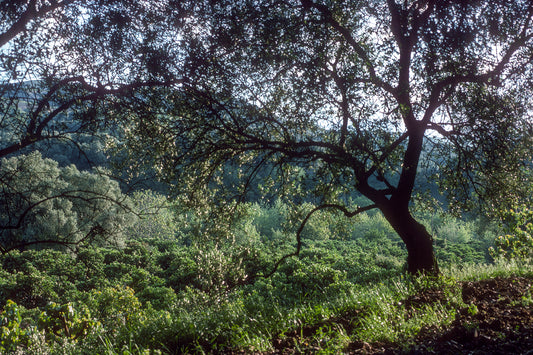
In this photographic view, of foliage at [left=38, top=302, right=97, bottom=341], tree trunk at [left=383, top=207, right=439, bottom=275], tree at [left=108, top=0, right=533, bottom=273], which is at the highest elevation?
tree at [left=108, top=0, right=533, bottom=273]

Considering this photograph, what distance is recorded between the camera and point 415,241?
24.1ft

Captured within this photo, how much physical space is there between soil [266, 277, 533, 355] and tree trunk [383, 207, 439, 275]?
5.96 ft

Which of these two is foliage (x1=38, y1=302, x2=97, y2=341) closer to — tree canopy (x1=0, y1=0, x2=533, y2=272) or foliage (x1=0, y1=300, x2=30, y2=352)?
foliage (x1=0, y1=300, x2=30, y2=352)

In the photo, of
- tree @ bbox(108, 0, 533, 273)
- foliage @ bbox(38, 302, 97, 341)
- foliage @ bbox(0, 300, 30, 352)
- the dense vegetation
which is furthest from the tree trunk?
foliage @ bbox(0, 300, 30, 352)

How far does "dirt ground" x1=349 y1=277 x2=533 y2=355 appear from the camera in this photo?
3438 millimetres

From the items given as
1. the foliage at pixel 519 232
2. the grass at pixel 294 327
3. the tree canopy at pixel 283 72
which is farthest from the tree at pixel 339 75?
the grass at pixel 294 327

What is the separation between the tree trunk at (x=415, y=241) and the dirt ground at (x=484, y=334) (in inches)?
76.6

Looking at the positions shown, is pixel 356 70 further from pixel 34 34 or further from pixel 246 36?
pixel 34 34

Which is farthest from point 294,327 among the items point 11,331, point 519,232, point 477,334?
point 519,232

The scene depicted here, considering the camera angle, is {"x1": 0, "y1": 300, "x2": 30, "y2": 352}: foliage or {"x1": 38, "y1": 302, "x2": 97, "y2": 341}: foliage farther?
{"x1": 38, "y1": 302, "x2": 97, "y2": 341}: foliage

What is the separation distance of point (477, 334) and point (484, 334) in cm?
20

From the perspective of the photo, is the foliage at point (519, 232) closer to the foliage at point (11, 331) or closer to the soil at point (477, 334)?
the soil at point (477, 334)

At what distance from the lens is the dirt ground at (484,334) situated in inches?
135

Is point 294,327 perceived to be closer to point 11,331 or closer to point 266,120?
point 266,120
